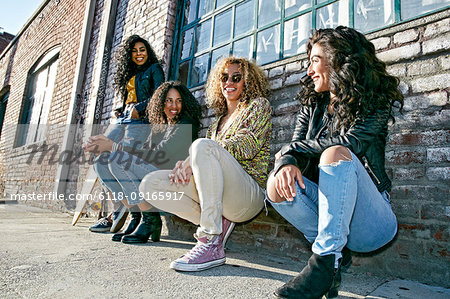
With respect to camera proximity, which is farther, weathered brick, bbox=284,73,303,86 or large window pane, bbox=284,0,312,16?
large window pane, bbox=284,0,312,16

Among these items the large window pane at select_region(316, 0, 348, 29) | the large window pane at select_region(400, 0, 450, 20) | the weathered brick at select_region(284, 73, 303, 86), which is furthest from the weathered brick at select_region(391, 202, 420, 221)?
the large window pane at select_region(316, 0, 348, 29)

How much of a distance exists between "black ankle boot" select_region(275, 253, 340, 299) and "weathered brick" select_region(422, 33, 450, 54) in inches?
49.6

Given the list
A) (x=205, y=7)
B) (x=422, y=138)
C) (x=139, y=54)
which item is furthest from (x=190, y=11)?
(x=422, y=138)

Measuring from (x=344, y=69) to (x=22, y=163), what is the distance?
23.0 feet

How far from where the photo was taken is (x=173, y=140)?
2166 mm

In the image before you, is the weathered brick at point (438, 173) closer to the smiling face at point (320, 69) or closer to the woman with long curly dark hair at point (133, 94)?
the smiling face at point (320, 69)

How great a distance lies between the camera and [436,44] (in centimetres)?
153

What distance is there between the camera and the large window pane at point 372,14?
1.91 metres

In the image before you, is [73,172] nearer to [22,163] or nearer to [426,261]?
[22,163]

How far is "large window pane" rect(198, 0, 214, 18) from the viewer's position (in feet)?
10.8

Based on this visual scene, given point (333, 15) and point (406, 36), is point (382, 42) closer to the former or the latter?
point (406, 36)

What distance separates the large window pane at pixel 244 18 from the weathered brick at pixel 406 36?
1.39 m

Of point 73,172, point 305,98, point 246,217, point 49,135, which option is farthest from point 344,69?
point 49,135

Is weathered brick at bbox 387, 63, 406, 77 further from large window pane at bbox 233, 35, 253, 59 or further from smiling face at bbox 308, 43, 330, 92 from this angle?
large window pane at bbox 233, 35, 253, 59
